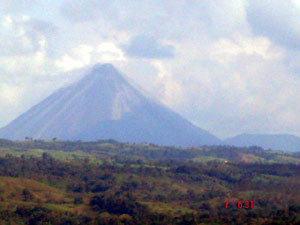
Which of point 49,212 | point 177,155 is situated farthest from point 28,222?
point 177,155

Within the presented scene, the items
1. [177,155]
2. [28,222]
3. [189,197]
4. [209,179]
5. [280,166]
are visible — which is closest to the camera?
[28,222]

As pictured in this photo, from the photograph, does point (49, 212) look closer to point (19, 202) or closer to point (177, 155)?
point (19, 202)

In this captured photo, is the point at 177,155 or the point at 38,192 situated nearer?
the point at 38,192

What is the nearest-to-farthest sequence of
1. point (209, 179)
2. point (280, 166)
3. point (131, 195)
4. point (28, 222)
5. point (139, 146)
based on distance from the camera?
point (28, 222) < point (131, 195) < point (209, 179) < point (280, 166) < point (139, 146)

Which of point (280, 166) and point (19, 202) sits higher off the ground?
point (280, 166)
